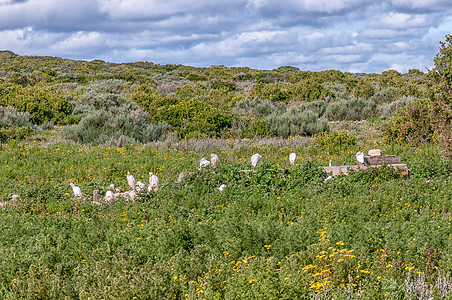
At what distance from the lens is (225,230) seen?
6.16m

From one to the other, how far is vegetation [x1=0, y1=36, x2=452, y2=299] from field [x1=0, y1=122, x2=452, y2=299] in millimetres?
26

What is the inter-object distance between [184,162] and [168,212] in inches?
162

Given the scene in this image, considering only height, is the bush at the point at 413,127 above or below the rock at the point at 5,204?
above

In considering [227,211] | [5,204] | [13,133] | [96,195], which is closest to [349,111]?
[13,133]

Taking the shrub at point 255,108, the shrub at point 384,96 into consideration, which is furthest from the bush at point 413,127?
the shrub at point 384,96

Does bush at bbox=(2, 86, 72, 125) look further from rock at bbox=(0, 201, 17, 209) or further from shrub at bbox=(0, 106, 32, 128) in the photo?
rock at bbox=(0, 201, 17, 209)

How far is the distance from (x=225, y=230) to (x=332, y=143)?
324 inches

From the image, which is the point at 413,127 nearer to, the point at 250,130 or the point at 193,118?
the point at 250,130

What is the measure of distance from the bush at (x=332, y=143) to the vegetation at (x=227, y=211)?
1.7 inches

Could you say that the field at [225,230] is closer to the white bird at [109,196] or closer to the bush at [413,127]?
the white bird at [109,196]

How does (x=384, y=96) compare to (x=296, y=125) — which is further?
(x=384, y=96)

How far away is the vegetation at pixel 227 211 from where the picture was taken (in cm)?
434

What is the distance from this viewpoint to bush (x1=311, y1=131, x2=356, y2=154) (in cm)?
1334

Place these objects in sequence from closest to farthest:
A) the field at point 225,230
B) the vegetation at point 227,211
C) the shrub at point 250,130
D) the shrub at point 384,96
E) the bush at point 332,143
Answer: the field at point 225,230 < the vegetation at point 227,211 < the bush at point 332,143 < the shrub at point 250,130 < the shrub at point 384,96
